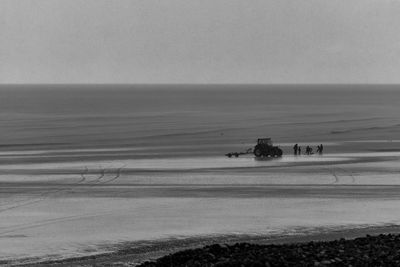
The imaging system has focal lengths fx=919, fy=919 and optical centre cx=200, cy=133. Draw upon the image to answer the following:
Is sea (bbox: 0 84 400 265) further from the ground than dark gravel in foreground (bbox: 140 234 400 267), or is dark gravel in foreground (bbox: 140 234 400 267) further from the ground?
sea (bbox: 0 84 400 265)

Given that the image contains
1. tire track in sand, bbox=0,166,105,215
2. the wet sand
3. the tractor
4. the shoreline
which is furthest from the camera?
the tractor

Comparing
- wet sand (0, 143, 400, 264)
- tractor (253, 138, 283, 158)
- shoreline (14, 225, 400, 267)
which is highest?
tractor (253, 138, 283, 158)

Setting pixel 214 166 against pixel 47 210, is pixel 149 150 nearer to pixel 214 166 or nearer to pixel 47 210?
pixel 214 166

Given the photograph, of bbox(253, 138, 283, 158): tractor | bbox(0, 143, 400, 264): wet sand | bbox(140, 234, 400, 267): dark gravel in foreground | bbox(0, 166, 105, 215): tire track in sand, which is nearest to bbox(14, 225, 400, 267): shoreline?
bbox(0, 143, 400, 264): wet sand

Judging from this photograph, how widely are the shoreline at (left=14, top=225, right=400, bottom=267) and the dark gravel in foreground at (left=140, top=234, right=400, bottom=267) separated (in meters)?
3.82

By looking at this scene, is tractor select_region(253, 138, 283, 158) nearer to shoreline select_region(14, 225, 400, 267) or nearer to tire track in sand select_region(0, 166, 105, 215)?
tire track in sand select_region(0, 166, 105, 215)

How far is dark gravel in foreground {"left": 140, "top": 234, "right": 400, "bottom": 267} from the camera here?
27734 millimetres

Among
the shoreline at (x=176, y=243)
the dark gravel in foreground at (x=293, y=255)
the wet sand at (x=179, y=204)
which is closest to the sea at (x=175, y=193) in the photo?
the wet sand at (x=179, y=204)

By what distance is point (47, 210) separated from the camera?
151 ft

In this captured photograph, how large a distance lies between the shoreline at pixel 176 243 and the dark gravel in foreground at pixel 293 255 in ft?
12.5

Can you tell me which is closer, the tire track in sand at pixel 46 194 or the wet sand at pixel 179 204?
the wet sand at pixel 179 204

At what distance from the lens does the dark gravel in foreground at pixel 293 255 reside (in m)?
27.7

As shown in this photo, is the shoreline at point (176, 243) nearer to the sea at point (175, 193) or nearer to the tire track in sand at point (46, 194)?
the sea at point (175, 193)

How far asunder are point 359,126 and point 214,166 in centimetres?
7395
